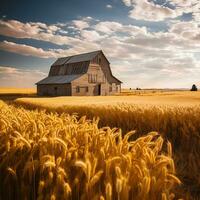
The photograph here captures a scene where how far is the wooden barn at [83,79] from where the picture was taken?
167 ft

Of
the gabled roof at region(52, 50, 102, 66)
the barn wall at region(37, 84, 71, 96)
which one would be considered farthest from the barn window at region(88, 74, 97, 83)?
the barn wall at region(37, 84, 71, 96)

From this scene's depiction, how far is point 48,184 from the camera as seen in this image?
2564 mm

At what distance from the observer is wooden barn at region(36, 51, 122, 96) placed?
50938 mm

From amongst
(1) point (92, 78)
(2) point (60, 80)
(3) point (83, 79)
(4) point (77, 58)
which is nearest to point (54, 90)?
(2) point (60, 80)

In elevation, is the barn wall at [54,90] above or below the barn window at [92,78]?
below

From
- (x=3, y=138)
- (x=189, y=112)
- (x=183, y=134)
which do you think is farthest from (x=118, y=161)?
(x=189, y=112)

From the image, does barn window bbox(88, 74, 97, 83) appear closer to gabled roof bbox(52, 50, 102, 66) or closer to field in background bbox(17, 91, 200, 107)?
gabled roof bbox(52, 50, 102, 66)

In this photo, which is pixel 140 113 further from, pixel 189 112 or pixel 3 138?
pixel 3 138

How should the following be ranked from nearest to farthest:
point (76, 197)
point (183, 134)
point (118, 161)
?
point (76, 197) → point (118, 161) → point (183, 134)

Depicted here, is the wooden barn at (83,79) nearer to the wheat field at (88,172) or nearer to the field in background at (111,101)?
the field in background at (111,101)

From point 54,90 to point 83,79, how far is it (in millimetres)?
6030

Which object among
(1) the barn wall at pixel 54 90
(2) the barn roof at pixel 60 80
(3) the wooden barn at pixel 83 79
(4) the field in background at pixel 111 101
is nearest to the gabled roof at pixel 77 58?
(3) the wooden barn at pixel 83 79

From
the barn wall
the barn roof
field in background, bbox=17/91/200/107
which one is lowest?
field in background, bbox=17/91/200/107

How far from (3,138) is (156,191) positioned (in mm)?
2071
